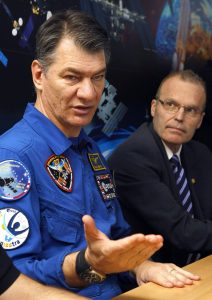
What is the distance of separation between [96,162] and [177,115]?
0.66 m

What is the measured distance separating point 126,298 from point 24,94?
3.42ft

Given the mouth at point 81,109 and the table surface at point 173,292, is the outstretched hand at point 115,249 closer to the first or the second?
the table surface at point 173,292

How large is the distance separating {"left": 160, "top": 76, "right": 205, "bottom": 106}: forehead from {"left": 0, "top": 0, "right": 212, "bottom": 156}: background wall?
1.22ft

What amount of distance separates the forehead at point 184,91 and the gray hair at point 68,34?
75 centimetres

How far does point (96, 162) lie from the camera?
159cm

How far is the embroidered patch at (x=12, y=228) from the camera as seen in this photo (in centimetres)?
119

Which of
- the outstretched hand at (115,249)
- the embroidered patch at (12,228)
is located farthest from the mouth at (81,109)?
the outstretched hand at (115,249)

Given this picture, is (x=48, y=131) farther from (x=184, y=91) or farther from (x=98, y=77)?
(x=184, y=91)

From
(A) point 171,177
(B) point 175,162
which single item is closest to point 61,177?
(A) point 171,177

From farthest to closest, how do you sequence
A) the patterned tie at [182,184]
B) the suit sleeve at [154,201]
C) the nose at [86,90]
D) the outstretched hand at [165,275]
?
the patterned tie at [182,184] → the suit sleeve at [154,201] → the nose at [86,90] → the outstretched hand at [165,275]

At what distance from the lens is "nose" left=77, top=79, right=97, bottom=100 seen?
1.40 meters

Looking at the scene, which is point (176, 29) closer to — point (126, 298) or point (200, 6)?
point (200, 6)

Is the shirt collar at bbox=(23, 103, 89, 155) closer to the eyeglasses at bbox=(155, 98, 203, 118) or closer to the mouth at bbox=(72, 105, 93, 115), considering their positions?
the mouth at bbox=(72, 105, 93, 115)

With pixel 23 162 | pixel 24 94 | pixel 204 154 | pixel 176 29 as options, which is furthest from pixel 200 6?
pixel 23 162
